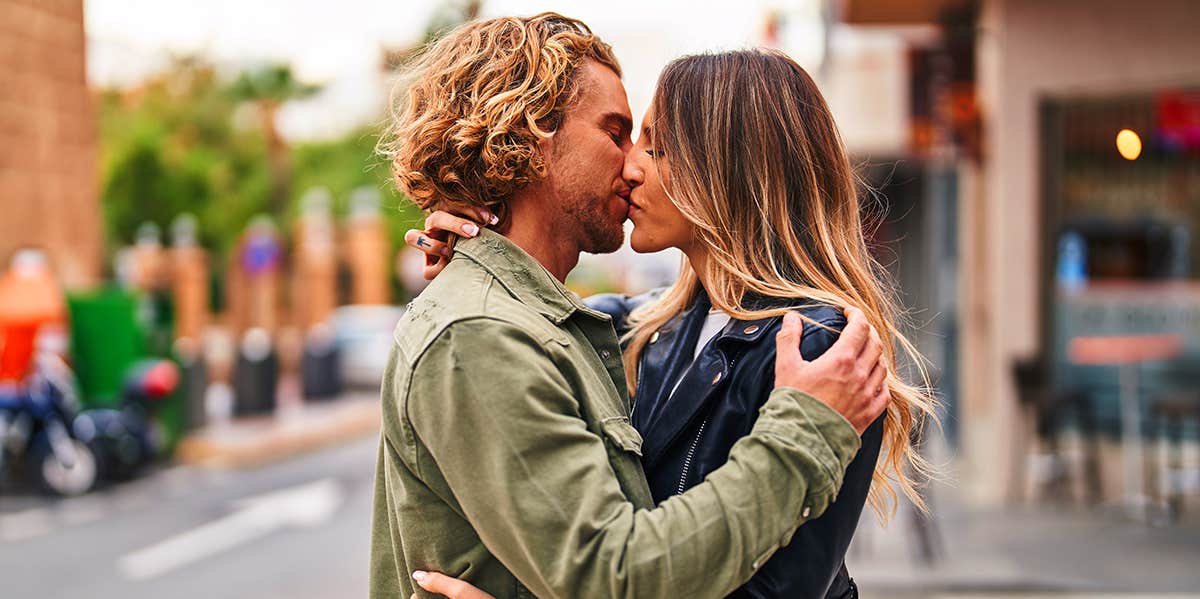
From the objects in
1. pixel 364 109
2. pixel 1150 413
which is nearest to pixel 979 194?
pixel 1150 413

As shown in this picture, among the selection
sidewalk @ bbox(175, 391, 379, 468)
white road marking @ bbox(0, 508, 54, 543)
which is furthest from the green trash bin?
white road marking @ bbox(0, 508, 54, 543)

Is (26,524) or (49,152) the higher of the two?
(49,152)

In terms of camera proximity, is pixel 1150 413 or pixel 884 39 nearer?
pixel 1150 413

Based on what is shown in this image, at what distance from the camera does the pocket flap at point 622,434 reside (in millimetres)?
1864

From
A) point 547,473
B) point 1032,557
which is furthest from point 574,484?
point 1032,557

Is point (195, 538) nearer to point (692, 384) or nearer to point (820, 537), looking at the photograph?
point (692, 384)

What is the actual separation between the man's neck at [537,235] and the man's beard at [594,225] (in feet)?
0.11

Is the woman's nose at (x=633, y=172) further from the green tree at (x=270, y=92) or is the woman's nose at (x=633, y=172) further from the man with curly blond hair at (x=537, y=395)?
the green tree at (x=270, y=92)

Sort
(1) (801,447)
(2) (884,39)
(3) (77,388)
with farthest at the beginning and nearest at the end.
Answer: (2) (884,39) → (3) (77,388) → (1) (801,447)

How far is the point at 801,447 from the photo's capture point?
175 centimetres

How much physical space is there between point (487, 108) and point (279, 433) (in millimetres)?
12441

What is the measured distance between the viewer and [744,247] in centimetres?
212

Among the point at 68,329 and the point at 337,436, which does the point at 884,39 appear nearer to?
the point at 337,436

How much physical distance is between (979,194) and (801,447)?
1015cm
